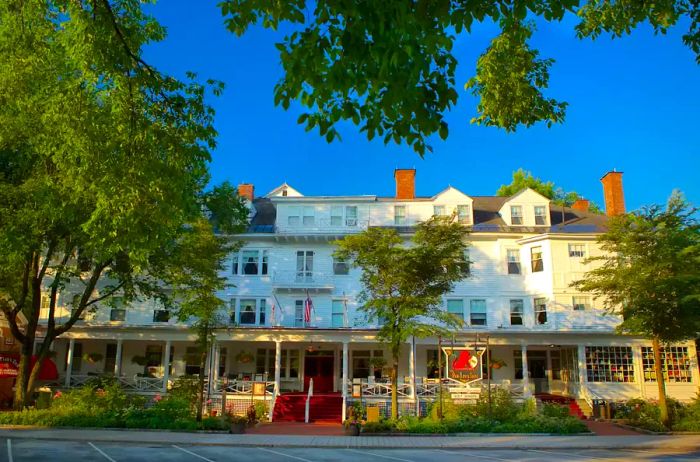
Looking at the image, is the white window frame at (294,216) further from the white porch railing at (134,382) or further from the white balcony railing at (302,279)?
the white porch railing at (134,382)

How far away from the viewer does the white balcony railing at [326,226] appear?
32.4 metres

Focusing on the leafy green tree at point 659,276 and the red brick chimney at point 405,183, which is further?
the red brick chimney at point 405,183

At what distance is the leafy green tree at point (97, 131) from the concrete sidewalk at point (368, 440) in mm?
6357

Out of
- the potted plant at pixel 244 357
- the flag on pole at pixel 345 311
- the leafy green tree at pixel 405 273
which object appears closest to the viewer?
the leafy green tree at pixel 405 273

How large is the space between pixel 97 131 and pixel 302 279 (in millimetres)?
21860

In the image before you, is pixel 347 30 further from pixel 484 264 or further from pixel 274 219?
pixel 274 219

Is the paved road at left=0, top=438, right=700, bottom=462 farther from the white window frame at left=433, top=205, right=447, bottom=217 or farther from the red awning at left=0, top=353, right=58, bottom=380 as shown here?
the white window frame at left=433, top=205, right=447, bottom=217

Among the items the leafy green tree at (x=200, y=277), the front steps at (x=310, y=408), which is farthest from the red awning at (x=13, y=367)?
the front steps at (x=310, y=408)

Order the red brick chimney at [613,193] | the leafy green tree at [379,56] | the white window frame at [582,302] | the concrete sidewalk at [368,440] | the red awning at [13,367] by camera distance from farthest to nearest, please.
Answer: the red brick chimney at [613,193], the white window frame at [582,302], the red awning at [13,367], the concrete sidewalk at [368,440], the leafy green tree at [379,56]

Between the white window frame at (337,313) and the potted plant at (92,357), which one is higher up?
the white window frame at (337,313)

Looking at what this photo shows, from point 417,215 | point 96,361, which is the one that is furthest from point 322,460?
point 96,361

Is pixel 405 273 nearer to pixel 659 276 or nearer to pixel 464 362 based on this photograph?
pixel 464 362

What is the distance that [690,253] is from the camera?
23.5 m

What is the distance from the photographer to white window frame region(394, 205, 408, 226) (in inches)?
1300
